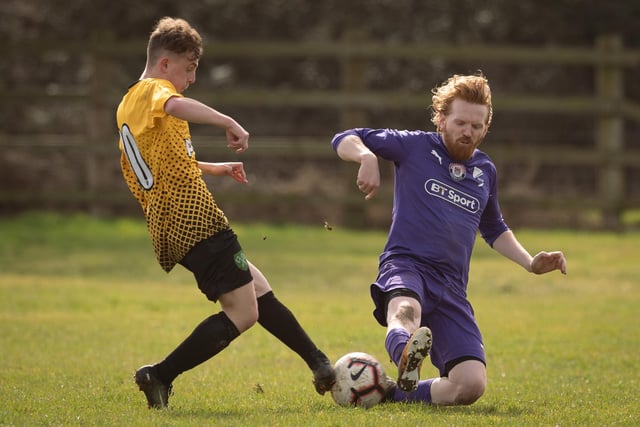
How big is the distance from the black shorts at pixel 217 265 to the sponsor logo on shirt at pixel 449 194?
1014mm

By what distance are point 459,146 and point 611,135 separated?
377 inches

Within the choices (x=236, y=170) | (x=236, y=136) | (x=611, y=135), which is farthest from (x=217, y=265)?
(x=611, y=135)

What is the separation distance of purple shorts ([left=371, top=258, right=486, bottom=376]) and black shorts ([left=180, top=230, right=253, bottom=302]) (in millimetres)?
671

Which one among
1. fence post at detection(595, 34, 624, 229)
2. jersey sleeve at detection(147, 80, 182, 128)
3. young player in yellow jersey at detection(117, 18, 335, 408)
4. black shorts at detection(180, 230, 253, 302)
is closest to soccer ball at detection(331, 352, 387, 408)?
young player in yellow jersey at detection(117, 18, 335, 408)

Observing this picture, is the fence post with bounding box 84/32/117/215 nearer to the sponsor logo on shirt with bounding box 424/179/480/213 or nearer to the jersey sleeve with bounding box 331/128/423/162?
the jersey sleeve with bounding box 331/128/423/162

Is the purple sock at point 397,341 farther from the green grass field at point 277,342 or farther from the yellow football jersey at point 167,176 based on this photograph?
the yellow football jersey at point 167,176

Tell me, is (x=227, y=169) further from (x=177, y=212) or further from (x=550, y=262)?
(x=550, y=262)

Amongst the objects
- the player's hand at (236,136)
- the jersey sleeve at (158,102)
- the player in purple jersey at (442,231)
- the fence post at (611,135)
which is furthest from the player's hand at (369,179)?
the fence post at (611,135)

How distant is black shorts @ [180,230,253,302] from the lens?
15.6 feet

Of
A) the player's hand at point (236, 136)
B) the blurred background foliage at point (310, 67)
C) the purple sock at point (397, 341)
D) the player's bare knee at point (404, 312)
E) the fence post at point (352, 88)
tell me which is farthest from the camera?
the blurred background foliage at point (310, 67)

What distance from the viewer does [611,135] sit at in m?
14.2

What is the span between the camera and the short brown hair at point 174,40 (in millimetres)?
4895

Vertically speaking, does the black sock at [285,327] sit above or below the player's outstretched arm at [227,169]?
below

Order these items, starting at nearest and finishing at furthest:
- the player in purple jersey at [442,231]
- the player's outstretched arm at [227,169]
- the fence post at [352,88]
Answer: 1. the player in purple jersey at [442,231]
2. the player's outstretched arm at [227,169]
3. the fence post at [352,88]
